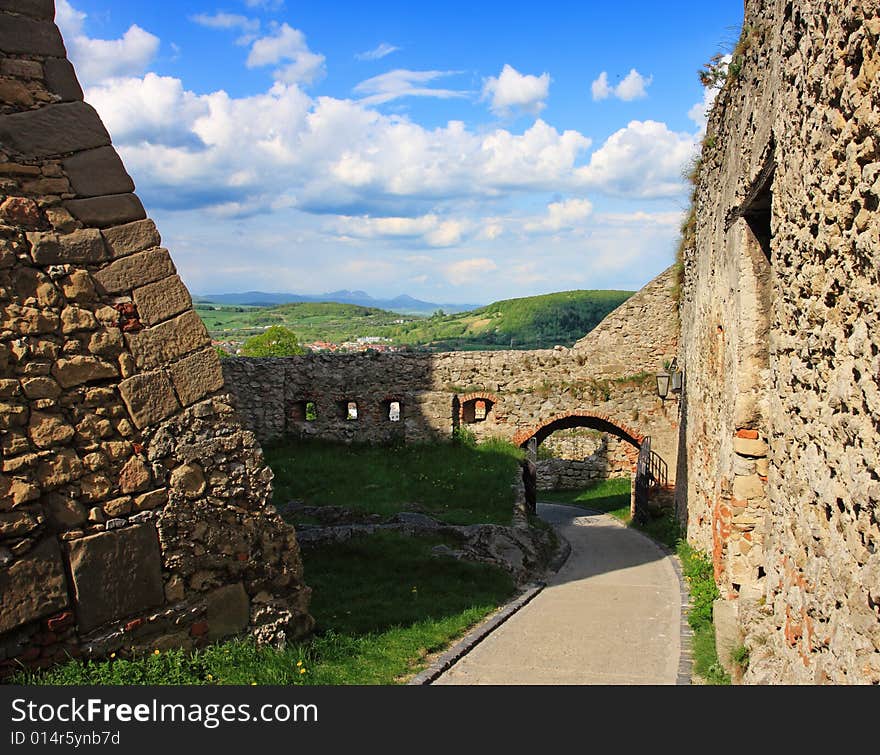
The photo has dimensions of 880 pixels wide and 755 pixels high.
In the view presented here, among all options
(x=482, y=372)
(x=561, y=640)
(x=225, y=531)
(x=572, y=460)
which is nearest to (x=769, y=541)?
(x=561, y=640)

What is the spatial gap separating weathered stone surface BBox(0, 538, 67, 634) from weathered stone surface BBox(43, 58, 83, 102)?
11.2ft

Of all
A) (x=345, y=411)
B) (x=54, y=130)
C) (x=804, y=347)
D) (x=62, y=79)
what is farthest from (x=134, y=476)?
(x=345, y=411)

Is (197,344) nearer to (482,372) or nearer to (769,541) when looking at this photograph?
(769,541)

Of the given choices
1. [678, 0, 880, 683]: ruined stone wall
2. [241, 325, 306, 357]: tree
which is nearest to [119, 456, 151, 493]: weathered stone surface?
[678, 0, 880, 683]: ruined stone wall

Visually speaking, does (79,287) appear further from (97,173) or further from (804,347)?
(804,347)

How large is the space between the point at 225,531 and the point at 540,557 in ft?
24.7

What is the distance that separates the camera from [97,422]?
568 cm

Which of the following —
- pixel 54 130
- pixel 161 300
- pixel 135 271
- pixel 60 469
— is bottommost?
pixel 60 469

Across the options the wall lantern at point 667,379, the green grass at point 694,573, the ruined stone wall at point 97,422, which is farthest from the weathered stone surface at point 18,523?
the wall lantern at point 667,379

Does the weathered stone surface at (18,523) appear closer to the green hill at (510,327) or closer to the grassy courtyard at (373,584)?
the grassy courtyard at (373,584)

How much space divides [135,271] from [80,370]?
932 mm

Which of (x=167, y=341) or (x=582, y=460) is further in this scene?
(x=582, y=460)

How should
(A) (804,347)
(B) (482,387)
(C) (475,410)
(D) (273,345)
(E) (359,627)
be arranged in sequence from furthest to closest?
1. (D) (273,345)
2. (C) (475,410)
3. (B) (482,387)
4. (E) (359,627)
5. (A) (804,347)

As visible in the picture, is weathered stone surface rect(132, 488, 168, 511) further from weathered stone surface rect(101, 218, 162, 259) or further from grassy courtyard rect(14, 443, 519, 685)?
weathered stone surface rect(101, 218, 162, 259)
